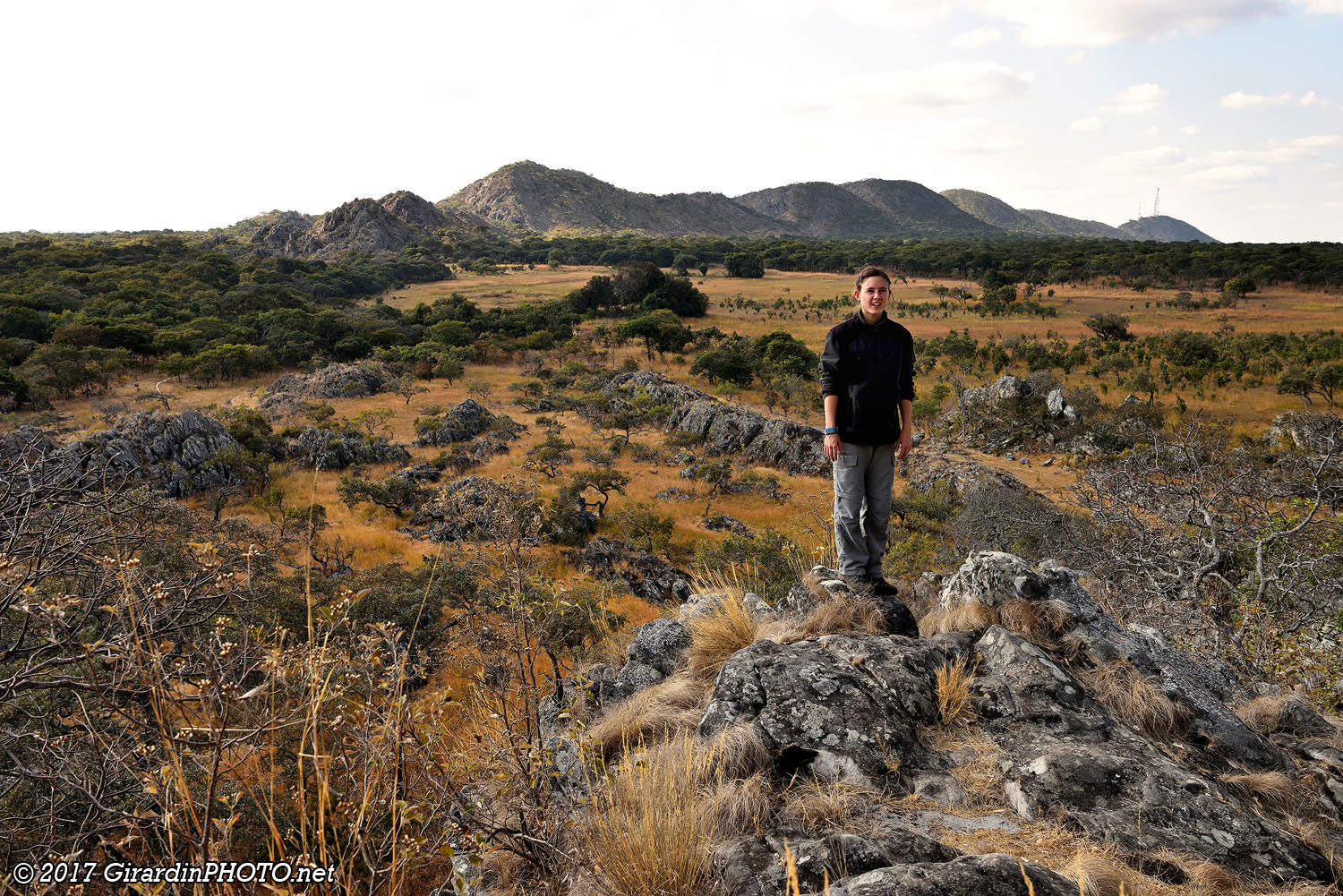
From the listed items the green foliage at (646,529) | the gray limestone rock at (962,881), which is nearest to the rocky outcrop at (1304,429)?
the green foliage at (646,529)

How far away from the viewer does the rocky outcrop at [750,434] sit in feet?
89.7

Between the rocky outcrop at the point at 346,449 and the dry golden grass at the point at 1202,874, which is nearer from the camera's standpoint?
the dry golden grass at the point at 1202,874

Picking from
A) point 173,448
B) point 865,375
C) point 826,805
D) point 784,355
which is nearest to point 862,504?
point 865,375

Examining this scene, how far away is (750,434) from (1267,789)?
85.3ft

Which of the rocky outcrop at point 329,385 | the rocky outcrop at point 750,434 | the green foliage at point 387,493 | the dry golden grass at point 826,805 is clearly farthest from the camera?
the rocky outcrop at point 329,385

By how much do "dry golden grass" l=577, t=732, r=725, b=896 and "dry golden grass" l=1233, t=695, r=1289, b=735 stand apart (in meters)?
3.75

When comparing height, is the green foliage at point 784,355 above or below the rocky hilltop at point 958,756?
above

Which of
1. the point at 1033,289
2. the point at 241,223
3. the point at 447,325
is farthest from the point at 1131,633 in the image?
the point at 241,223

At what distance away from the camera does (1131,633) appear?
4539 mm

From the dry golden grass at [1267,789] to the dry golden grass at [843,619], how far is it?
1.96 m

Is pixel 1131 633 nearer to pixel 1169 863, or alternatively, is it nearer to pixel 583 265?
pixel 1169 863

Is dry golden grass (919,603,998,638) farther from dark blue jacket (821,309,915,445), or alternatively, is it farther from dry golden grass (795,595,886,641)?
dark blue jacket (821,309,915,445)

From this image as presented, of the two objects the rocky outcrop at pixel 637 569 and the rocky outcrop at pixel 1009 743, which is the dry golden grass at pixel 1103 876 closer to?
the rocky outcrop at pixel 1009 743

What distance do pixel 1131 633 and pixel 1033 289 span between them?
Result: 72616 millimetres
